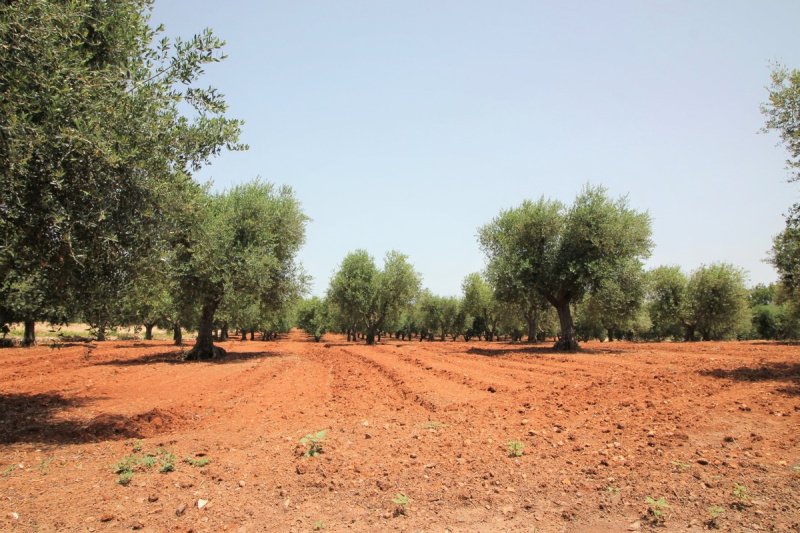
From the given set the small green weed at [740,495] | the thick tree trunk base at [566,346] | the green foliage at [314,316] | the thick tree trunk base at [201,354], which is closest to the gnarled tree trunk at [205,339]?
the thick tree trunk base at [201,354]

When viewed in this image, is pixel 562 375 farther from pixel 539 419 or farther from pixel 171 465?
pixel 171 465

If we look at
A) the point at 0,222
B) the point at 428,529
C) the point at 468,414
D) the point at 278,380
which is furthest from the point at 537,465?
the point at 278,380

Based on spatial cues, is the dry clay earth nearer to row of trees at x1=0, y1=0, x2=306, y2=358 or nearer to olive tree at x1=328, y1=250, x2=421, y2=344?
row of trees at x1=0, y1=0, x2=306, y2=358

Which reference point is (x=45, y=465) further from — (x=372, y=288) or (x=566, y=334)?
(x=372, y=288)

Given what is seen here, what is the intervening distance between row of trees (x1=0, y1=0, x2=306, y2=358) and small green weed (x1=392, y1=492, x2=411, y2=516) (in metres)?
7.20

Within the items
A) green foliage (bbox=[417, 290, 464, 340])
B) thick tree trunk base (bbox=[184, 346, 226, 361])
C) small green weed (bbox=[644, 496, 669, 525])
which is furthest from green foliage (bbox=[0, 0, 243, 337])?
green foliage (bbox=[417, 290, 464, 340])

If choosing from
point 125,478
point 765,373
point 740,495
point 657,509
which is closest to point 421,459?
point 657,509

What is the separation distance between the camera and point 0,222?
26.8 ft

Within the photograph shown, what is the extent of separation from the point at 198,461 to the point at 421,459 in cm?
391

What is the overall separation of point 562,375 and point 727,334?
69529 mm

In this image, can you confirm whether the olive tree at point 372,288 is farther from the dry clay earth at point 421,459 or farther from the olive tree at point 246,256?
the dry clay earth at point 421,459

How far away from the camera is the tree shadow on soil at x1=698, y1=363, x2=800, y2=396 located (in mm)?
14112

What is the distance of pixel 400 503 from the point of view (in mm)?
6113

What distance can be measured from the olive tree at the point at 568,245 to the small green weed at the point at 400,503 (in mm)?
28772
